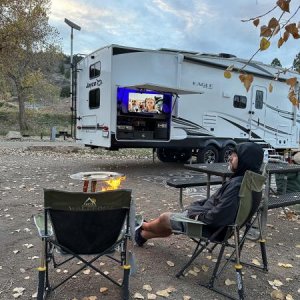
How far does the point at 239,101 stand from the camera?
1116cm

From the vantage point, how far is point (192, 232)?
3271 millimetres

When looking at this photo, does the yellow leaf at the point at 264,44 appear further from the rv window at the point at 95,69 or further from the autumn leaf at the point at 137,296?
the rv window at the point at 95,69

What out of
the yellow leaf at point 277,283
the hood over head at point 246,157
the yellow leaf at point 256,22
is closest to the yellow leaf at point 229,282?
the yellow leaf at point 277,283

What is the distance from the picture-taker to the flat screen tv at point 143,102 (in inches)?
366

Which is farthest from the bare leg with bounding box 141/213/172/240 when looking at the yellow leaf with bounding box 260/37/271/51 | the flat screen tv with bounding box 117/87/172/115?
the flat screen tv with bounding box 117/87/172/115

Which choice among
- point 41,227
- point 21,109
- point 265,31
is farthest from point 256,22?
point 21,109

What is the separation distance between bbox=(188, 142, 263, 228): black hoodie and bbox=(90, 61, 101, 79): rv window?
6.73m

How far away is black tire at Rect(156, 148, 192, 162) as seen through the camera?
11.9 m

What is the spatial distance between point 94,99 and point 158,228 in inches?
262

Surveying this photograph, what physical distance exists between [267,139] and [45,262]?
33.6ft

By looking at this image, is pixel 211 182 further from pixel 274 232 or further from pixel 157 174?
pixel 157 174

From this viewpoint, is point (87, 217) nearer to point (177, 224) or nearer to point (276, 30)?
point (177, 224)

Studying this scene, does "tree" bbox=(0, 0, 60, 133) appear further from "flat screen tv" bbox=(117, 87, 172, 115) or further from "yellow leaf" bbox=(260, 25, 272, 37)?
"yellow leaf" bbox=(260, 25, 272, 37)

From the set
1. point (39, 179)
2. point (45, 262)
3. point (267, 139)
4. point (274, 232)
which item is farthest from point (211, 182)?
point (267, 139)
